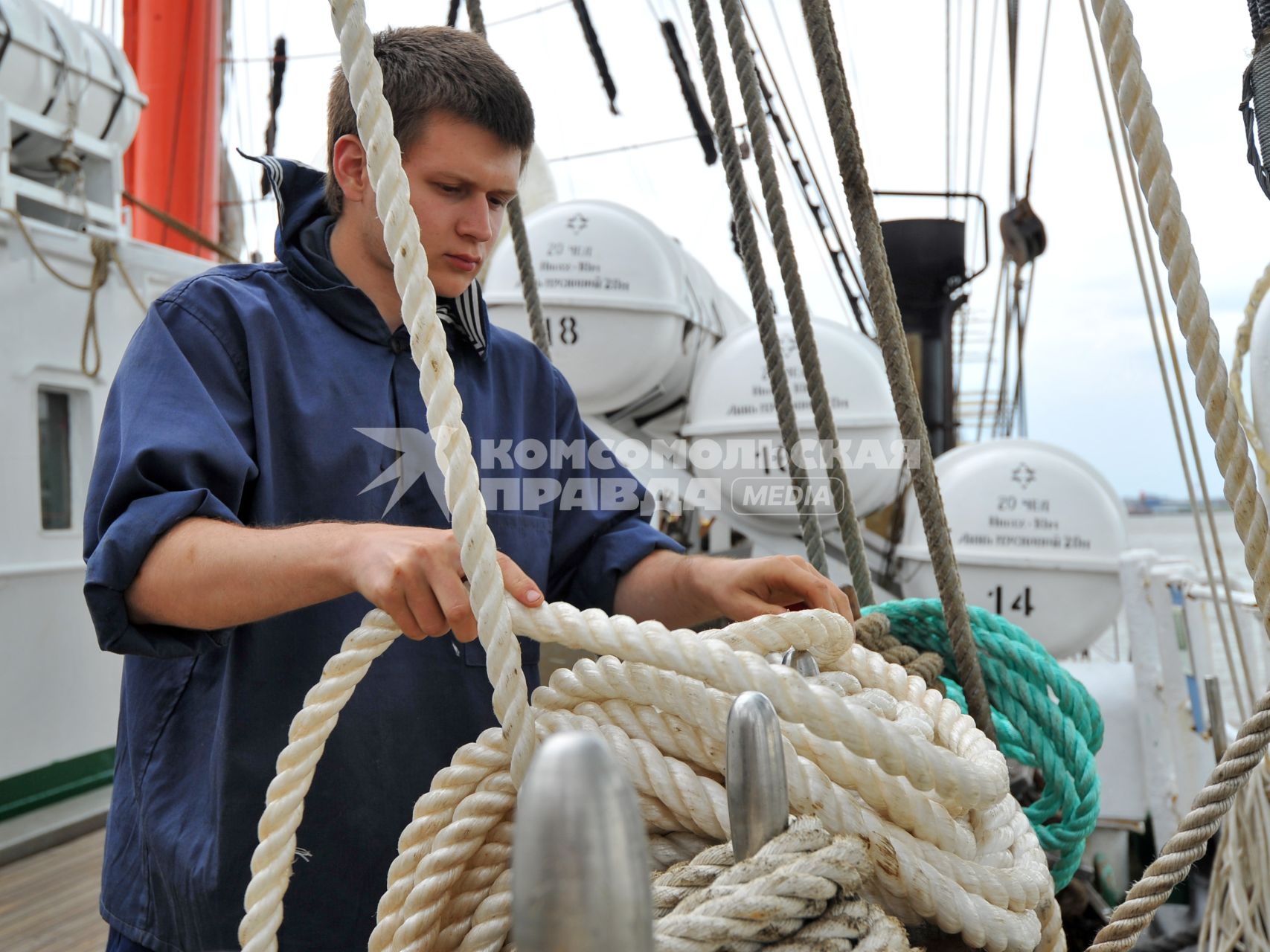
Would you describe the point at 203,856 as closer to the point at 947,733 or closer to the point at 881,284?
the point at 947,733

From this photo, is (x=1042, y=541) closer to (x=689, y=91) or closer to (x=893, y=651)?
(x=893, y=651)

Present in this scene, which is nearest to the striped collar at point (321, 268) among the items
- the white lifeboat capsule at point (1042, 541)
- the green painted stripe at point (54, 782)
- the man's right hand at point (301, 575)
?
the man's right hand at point (301, 575)

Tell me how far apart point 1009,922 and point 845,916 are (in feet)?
0.45

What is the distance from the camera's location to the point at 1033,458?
3.03 metres

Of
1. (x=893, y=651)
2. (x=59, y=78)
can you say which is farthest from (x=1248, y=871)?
(x=59, y=78)

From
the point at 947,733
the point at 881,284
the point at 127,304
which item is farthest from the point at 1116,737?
the point at 127,304

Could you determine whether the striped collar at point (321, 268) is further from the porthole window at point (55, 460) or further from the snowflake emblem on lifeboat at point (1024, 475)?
the porthole window at point (55, 460)

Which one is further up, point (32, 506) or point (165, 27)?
point (165, 27)

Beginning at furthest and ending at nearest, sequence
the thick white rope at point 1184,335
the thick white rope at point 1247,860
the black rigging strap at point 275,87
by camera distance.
Answer: 1. the black rigging strap at point 275,87
2. the thick white rope at point 1247,860
3. the thick white rope at point 1184,335

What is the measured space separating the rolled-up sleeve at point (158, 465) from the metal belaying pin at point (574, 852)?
566 millimetres

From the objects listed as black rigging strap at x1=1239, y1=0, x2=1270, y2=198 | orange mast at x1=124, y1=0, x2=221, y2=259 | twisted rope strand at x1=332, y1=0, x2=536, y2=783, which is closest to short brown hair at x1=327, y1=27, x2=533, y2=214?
twisted rope strand at x1=332, y1=0, x2=536, y2=783

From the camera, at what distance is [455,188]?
101 cm

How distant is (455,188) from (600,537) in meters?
0.44

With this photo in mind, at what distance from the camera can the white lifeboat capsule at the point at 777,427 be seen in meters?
3.07
